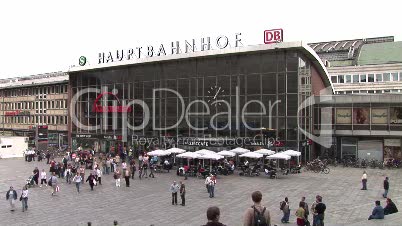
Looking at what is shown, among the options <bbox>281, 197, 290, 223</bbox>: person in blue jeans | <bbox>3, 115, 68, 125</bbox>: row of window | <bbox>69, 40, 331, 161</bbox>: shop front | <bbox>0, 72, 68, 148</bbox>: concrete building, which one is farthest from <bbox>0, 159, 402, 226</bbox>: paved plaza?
<bbox>3, 115, 68, 125</bbox>: row of window

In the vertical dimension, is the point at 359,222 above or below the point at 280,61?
below

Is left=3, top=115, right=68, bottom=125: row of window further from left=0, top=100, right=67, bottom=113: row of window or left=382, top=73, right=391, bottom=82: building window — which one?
left=382, top=73, right=391, bottom=82: building window

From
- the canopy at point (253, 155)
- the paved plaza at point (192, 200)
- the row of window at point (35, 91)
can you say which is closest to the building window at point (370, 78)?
the paved plaza at point (192, 200)

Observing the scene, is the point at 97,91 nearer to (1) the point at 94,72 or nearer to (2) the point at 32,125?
(1) the point at 94,72

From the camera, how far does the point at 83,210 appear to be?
80.5 ft

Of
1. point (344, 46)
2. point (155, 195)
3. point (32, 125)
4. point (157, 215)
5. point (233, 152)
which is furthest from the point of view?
point (344, 46)

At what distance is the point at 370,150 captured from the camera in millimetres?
48344

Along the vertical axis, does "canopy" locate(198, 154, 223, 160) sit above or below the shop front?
below

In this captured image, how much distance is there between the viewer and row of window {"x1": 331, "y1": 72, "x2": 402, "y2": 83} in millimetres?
70188

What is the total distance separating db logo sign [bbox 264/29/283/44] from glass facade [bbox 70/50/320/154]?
146cm

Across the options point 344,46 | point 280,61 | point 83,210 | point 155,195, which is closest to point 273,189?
point 155,195

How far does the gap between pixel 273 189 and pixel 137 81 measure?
102ft

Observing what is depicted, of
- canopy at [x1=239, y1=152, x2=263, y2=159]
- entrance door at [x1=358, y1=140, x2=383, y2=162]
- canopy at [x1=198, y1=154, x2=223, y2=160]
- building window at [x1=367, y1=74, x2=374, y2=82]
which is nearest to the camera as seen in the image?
canopy at [x1=198, y1=154, x2=223, y2=160]

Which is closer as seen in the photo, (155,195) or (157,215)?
(157,215)
